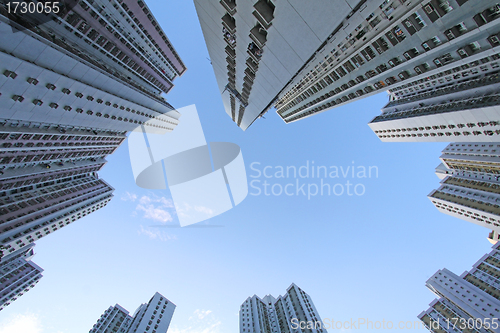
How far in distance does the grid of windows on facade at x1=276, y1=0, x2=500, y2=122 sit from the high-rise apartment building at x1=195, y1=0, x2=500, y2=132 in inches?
4.5

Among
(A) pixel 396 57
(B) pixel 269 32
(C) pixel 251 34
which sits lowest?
(A) pixel 396 57

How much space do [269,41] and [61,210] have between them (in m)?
89.6

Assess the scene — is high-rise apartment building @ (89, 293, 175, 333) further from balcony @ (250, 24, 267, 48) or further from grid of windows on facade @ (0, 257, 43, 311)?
balcony @ (250, 24, 267, 48)

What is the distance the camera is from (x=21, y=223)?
195 feet

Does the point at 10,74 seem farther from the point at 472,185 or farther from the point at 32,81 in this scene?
the point at 472,185

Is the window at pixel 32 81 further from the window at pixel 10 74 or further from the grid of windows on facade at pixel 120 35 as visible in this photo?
the grid of windows on facade at pixel 120 35

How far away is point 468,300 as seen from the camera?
7038 cm

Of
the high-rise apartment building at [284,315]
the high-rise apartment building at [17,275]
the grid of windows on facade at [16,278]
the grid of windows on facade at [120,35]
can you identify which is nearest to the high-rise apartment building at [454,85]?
the grid of windows on facade at [120,35]

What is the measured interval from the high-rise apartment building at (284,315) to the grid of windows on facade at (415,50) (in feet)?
221

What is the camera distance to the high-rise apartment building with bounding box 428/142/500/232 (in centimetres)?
7000

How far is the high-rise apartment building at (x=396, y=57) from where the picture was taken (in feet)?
67.2

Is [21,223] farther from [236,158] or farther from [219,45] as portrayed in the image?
[219,45]

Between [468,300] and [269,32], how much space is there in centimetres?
10359

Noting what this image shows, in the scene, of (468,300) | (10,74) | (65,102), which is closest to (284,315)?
(468,300)
